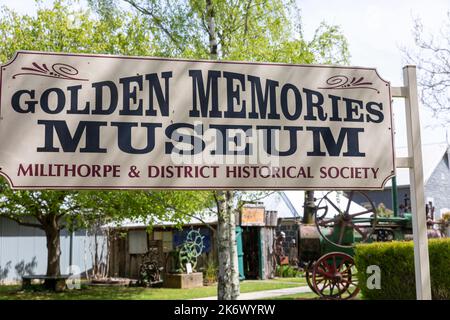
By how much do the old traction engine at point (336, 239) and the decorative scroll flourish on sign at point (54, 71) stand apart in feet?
31.3

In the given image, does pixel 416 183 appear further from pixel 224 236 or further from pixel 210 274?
pixel 210 274

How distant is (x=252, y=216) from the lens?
69.3ft

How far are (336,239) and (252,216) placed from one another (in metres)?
→ 7.11

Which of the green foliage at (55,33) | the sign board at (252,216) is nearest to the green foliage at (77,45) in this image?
the green foliage at (55,33)

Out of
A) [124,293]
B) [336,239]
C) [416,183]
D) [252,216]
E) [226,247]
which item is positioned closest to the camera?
[416,183]

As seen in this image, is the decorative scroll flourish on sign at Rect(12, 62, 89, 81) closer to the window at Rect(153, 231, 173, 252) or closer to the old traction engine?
the old traction engine

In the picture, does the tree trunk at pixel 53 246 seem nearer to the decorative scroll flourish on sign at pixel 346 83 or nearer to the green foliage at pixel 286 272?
the green foliage at pixel 286 272

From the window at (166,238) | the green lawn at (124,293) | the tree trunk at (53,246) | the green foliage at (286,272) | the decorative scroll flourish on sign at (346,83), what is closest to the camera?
the decorative scroll flourish on sign at (346,83)

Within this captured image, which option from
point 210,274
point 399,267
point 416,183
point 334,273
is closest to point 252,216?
point 210,274

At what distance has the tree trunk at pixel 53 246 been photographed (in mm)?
17969

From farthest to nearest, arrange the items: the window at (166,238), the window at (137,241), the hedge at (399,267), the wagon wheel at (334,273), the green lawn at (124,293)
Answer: the window at (137,241) < the window at (166,238) < the green lawn at (124,293) < the wagon wheel at (334,273) < the hedge at (399,267)

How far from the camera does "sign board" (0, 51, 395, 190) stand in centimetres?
445

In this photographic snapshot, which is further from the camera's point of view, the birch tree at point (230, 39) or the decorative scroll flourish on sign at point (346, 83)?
the birch tree at point (230, 39)
